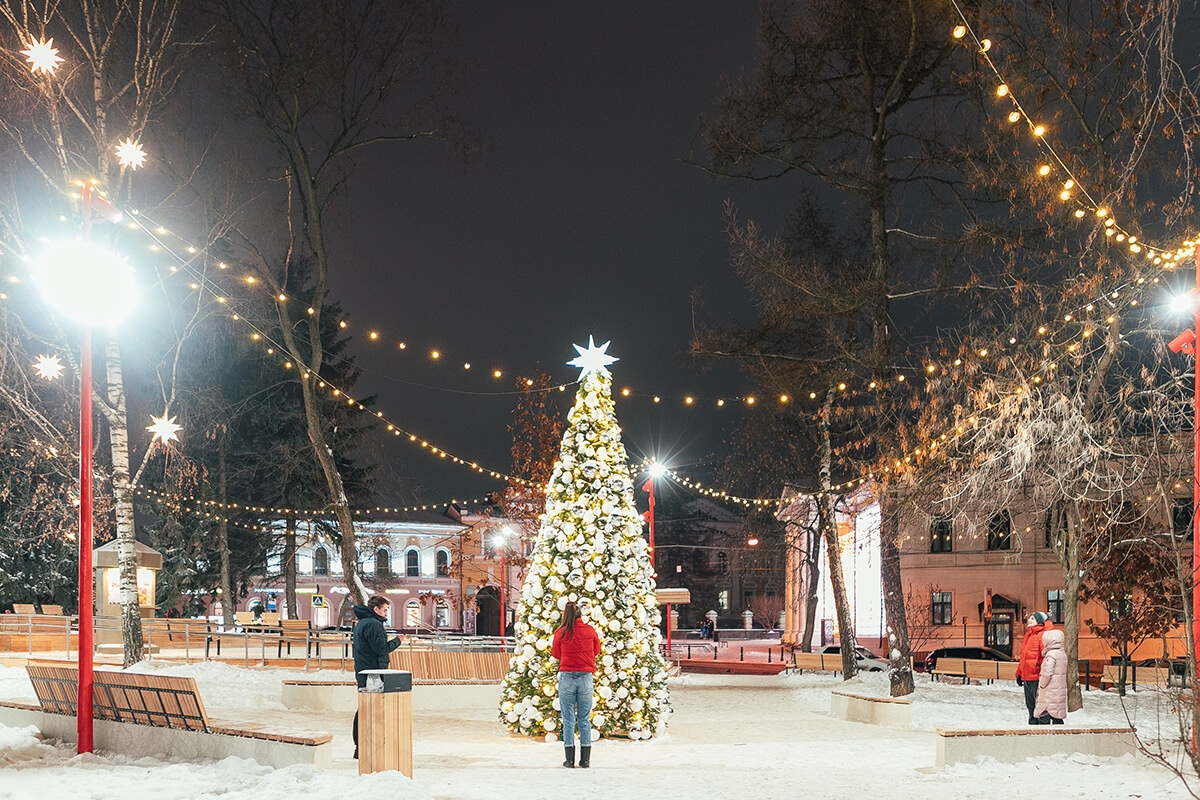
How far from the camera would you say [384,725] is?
33.1ft

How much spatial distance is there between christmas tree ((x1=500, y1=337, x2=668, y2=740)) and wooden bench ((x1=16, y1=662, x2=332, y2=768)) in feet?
12.7

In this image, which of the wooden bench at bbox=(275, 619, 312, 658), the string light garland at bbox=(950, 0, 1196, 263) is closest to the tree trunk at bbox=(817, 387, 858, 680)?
the string light garland at bbox=(950, 0, 1196, 263)

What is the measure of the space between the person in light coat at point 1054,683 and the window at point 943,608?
113ft

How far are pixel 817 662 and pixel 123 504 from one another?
1936cm

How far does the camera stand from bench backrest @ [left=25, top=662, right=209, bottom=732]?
11.7 meters

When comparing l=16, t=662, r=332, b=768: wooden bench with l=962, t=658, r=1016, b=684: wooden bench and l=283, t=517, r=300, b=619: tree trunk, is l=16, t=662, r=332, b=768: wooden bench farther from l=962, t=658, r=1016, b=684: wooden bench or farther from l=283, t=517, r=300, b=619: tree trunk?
Result: l=283, t=517, r=300, b=619: tree trunk

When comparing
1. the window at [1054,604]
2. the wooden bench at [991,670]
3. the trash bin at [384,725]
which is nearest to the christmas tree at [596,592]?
the trash bin at [384,725]

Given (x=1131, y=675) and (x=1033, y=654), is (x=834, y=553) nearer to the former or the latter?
(x=1131, y=675)

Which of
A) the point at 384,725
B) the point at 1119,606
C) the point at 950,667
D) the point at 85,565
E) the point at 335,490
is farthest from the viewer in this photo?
the point at 1119,606

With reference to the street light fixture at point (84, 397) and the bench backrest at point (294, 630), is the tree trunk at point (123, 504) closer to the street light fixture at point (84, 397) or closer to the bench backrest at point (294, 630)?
the bench backrest at point (294, 630)

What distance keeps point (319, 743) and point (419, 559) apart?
75.7 meters

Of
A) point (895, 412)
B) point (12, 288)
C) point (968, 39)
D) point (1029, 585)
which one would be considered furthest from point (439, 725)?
point (1029, 585)

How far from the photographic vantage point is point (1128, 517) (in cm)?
2628

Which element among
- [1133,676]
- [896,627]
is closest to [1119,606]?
[1133,676]
